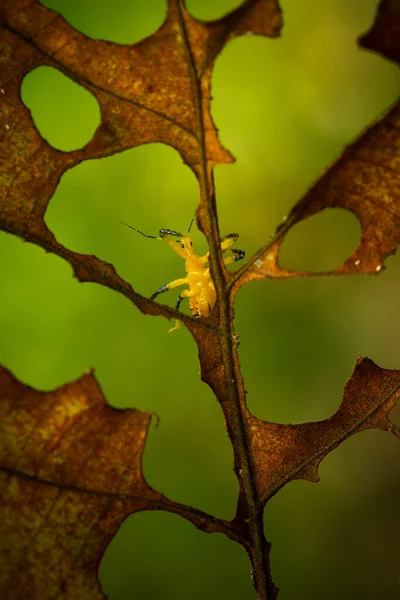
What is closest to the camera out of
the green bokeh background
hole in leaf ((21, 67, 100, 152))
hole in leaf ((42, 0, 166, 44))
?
hole in leaf ((42, 0, 166, 44))

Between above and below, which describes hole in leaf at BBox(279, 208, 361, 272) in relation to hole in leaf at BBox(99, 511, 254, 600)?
above

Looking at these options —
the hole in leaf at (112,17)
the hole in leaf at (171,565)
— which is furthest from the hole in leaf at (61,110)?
the hole in leaf at (171,565)

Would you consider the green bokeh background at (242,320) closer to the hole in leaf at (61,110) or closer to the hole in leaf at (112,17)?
the hole in leaf at (61,110)

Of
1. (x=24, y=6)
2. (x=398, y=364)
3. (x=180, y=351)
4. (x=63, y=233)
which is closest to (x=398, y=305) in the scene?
(x=398, y=364)

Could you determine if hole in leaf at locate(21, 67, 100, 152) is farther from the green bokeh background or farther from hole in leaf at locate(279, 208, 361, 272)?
hole in leaf at locate(279, 208, 361, 272)

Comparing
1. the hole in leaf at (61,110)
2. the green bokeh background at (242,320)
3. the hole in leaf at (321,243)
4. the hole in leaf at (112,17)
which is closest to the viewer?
the hole in leaf at (112,17)

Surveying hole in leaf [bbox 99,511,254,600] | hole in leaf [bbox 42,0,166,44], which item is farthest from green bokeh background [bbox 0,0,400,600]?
hole in leaf [bbox 42,0,166,44]
